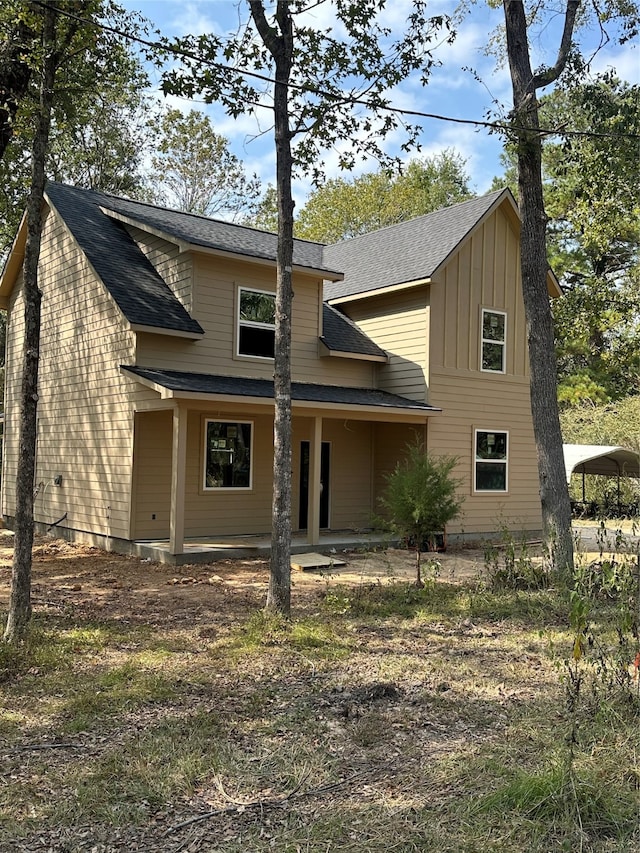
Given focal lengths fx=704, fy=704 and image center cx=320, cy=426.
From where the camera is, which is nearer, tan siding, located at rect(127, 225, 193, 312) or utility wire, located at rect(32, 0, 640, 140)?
utility wire, located at rect(32, 0, 640, 140)

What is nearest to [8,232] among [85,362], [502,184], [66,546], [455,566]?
[85,362]

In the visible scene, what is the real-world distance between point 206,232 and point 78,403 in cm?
448

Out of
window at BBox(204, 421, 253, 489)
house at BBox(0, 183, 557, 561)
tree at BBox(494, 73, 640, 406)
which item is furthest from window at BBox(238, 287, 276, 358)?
tree at BBox(494, 73, 640, 406)

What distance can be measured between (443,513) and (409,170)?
1393 inches

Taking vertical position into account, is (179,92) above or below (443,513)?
above

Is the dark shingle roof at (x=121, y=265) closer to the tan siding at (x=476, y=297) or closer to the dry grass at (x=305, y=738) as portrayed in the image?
the tan siding at (x=476, y=297)

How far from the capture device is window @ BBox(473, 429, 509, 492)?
51.4 feet

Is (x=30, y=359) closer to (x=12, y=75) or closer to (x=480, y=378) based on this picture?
(x=12, y=75)

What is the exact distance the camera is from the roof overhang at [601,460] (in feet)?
56.6

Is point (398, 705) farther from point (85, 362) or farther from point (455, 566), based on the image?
point (85, 362)

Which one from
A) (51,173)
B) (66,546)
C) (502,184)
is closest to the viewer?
(66,546)

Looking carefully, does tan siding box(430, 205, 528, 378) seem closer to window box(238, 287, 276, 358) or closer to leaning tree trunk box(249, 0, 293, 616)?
window box(238, 287, 276, 358)

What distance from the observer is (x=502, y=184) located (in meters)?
33.7

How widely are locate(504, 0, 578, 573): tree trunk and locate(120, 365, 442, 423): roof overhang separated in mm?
3901
